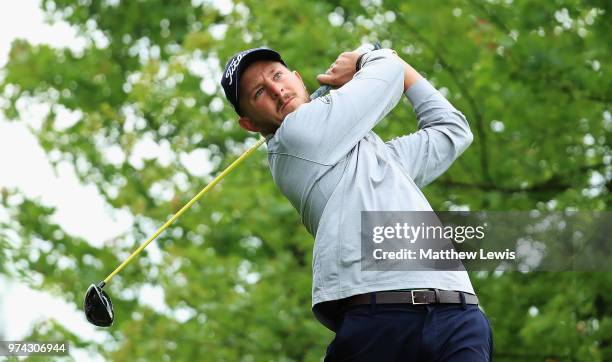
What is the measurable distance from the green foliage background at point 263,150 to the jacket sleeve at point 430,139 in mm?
1630

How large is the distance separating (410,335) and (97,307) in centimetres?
125

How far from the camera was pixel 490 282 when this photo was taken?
748cm

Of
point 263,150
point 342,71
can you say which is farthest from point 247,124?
point 263,150

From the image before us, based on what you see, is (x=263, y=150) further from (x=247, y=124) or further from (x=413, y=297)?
(x=413, y=297)

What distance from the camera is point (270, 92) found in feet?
10.8

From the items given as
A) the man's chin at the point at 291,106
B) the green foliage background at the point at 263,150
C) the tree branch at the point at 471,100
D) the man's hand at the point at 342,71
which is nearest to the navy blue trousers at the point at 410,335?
the man's chin at the point at 291,106

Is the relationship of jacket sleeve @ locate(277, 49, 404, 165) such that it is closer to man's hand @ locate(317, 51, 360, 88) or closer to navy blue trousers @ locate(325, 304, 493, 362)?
man's hand @ locate(317, 51, 360, 88)

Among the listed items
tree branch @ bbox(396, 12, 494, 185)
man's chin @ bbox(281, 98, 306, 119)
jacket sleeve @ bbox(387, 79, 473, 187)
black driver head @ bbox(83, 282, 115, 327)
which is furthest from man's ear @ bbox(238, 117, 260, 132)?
tree branch @ bbox(396, 12, 494, 185)

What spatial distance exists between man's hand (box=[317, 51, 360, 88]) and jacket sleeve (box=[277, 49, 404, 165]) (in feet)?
0.64

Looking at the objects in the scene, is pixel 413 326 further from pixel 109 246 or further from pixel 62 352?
pixel 109 246

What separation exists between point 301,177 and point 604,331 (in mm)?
4296

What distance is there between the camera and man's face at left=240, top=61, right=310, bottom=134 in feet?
10.8

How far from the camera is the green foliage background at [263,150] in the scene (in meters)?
6.95

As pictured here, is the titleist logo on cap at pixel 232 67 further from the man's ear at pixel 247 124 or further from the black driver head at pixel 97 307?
the black driver head at pixel 97 307
